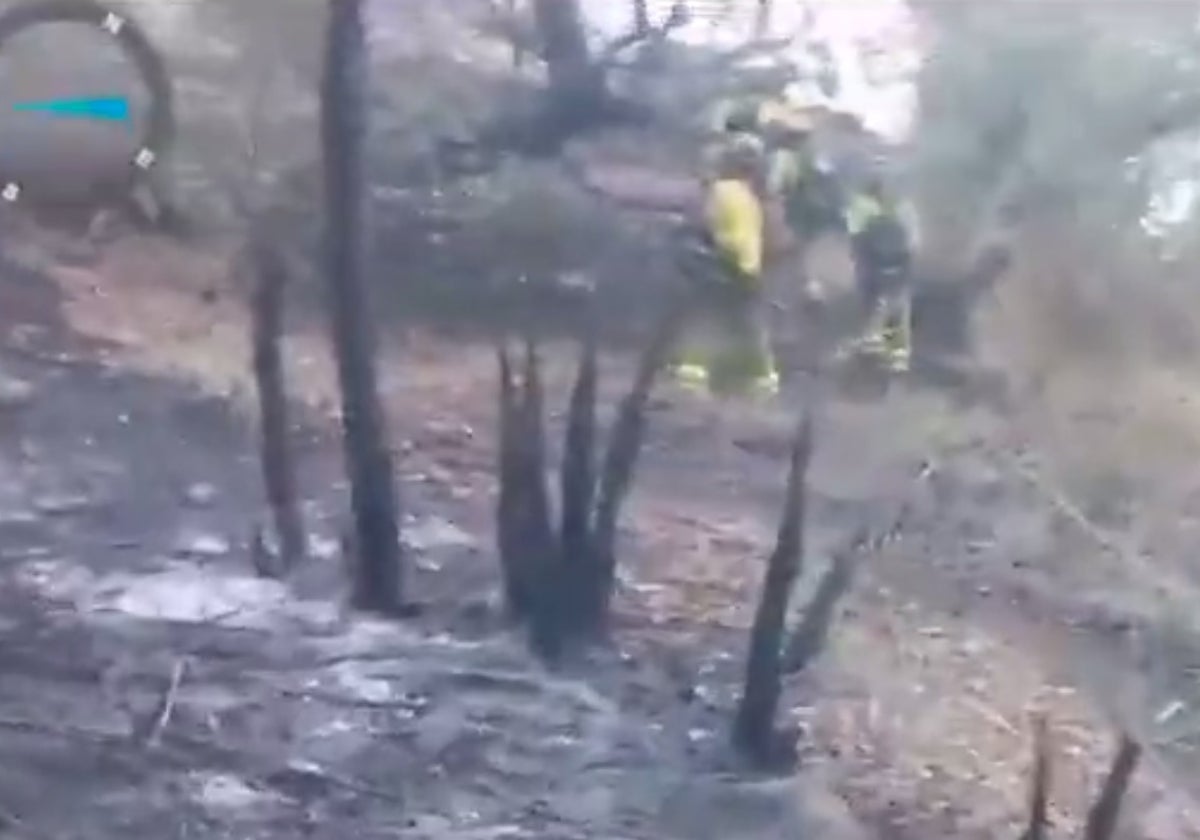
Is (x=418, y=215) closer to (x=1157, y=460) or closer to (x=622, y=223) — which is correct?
(x=622, y=223)

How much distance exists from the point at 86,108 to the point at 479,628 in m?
0.51

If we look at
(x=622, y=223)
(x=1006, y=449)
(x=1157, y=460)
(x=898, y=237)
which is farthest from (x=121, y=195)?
(x=1157, y=460)

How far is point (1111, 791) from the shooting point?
4.82ft

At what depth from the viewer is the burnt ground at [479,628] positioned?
147 cm

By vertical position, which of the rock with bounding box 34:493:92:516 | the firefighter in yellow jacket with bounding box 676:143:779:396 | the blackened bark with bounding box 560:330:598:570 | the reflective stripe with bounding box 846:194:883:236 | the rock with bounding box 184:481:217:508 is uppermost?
the reflective stripe with bounding box 846:194:883:236

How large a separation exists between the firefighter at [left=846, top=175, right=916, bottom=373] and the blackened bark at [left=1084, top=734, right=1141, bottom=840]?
0.34 metres

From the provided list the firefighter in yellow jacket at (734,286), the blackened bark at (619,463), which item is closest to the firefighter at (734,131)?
the firefighter in yellow jacket at (734,286)

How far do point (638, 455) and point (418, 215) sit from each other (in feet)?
0.85

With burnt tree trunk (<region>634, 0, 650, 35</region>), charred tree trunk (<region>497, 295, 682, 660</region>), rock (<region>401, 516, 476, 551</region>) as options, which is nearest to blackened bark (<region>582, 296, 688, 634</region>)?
charred tree trunk (<region>497, 295, 682, 660</region>)

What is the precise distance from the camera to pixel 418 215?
1524mm

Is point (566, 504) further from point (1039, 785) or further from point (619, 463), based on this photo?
point (1039, 785)

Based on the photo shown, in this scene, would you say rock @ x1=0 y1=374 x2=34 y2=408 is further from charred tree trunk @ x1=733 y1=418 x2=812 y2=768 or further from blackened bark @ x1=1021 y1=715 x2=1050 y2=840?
blackened bark @ x1=1021 y1=715 x2=1050 y2=840
